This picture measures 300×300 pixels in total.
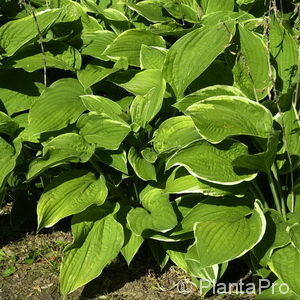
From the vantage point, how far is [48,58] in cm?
348

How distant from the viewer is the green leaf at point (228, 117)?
9.21 feet

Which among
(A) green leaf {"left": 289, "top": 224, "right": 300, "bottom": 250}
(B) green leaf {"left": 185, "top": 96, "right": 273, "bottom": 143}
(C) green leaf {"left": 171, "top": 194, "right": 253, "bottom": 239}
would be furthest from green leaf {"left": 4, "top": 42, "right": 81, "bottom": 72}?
(A) green leaf {"left": 289, "top": 224, "right": 300, "bottom": 250}

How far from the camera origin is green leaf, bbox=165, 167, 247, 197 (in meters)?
2.97

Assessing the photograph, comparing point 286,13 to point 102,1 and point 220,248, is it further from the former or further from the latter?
point 220,248

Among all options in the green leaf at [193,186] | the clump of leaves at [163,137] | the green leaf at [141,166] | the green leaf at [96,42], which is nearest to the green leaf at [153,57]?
the clump of leaves at [163,137]

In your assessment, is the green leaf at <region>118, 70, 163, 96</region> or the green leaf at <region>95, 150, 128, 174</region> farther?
the green leaf at <region>118, 70, 163, 96</region>

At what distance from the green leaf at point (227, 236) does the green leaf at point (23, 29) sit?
140cm

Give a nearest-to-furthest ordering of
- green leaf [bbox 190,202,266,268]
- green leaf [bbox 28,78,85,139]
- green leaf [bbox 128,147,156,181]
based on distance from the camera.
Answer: green leaf [bbox 190,202,266,268] < green leaf [bbox 128,147,156,181] < green leaf [bbox 28,78,85,139]

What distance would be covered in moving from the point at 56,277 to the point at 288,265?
1272 mm

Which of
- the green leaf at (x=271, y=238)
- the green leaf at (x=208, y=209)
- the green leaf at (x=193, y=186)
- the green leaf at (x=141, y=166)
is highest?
the green leaf at (x=141, y=166)

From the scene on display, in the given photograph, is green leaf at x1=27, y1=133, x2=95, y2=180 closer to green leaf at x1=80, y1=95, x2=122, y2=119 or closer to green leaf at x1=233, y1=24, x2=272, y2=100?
green leaf at x1=80, y1=95, x2=122, y2=119

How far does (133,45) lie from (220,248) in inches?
52.0

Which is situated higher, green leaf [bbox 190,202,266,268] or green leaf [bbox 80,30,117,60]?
green leaf [bbox 80,30,117,60]

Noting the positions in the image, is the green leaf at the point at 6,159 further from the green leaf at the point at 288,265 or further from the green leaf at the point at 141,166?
the green leaf at the point at 288,265
